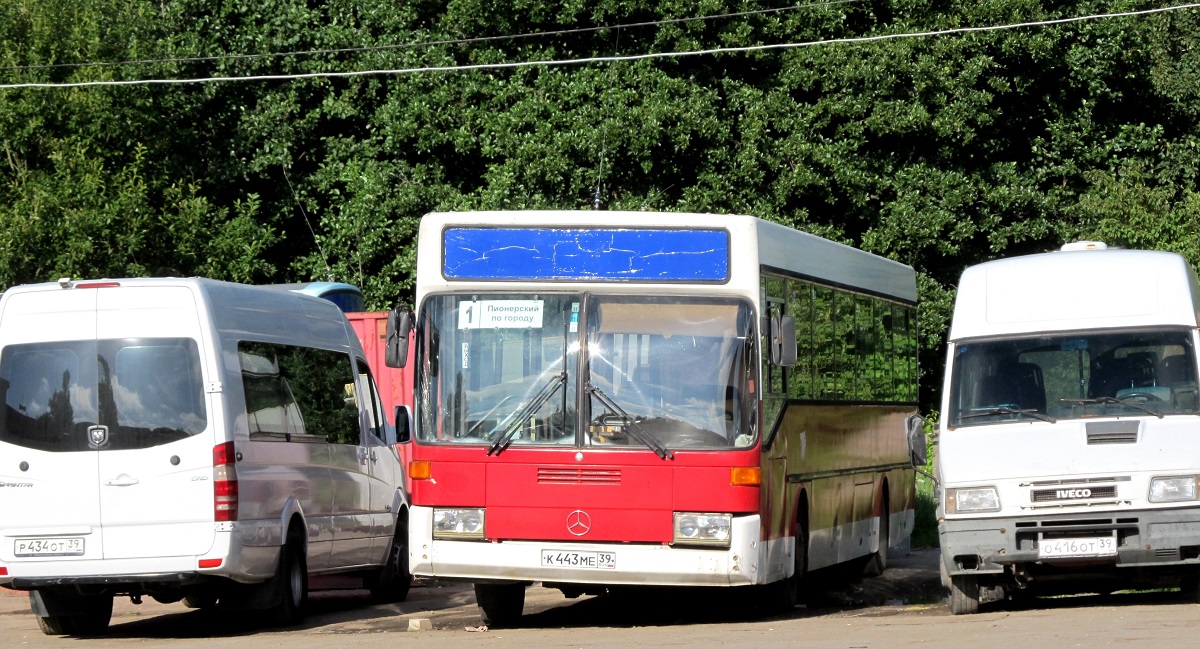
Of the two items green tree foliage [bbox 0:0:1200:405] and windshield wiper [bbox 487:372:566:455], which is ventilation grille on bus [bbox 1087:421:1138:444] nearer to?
windshield wiper [bbox 487:372:566:455]

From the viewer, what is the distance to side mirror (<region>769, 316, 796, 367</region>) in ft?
40.2

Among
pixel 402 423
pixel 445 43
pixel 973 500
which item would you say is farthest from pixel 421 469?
pixel 445 43

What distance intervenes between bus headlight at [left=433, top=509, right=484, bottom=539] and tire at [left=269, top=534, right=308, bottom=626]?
1722mm

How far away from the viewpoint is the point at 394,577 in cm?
1619

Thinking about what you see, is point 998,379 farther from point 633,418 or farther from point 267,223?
point 267,223

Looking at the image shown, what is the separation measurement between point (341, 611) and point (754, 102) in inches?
625

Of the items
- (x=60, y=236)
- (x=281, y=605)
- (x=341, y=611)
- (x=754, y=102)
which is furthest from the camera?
(x=754, y=102)

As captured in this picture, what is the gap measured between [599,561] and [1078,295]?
4.09 meters

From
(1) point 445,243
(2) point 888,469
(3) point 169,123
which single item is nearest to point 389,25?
(3) point 169,123

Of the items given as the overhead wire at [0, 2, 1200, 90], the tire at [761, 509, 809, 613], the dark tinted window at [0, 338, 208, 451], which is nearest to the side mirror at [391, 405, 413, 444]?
the dark tinted window at [0, 338, 208, 451]

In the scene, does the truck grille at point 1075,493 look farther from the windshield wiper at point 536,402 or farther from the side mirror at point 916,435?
the windshield wiper at point 536,402

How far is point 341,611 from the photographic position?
49.9 ft

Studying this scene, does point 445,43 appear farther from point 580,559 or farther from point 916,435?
point 580,559

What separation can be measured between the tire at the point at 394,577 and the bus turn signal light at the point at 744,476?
5220mm
